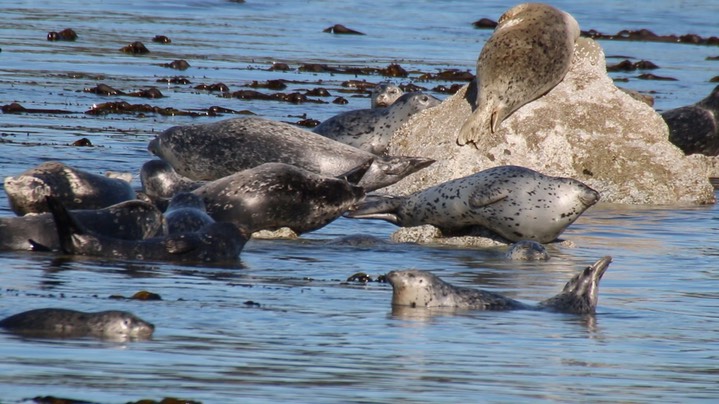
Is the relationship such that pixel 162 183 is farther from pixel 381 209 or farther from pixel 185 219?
pixel 185 219

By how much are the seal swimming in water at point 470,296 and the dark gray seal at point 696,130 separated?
7.22m

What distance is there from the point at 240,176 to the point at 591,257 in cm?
183

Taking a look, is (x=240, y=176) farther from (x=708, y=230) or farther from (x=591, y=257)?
(x=708, y=230)

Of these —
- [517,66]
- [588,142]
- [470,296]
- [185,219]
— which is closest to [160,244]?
[185,219]

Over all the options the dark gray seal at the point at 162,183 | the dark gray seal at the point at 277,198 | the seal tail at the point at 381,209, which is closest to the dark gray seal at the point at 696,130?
the seal tail at the point at 381,209

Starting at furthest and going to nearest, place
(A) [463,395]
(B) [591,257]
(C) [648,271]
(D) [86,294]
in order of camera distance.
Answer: (B) [591,257] → (C) [648,271] → (D) [86,294] → (A) [463,395]

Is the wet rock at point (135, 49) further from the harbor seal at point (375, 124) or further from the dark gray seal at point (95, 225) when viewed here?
the dark gray seal at point (95, 225)

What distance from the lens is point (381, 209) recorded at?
874cm

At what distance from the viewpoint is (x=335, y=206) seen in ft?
26.8

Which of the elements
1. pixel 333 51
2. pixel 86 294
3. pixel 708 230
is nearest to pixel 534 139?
pixel 708 230

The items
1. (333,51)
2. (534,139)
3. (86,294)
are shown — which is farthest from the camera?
(333,51)

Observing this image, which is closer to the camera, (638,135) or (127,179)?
(127,179)

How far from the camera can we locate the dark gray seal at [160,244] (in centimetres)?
667

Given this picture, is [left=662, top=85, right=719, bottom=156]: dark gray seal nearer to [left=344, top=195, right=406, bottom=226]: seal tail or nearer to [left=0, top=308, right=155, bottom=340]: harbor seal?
[left=344, top=195, right=406, bottom=226]: seal tail
